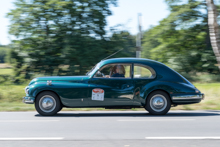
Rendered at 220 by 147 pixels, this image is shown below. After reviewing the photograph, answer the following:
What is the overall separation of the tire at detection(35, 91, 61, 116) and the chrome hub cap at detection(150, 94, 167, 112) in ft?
8.77

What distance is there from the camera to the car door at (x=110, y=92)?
886 cm

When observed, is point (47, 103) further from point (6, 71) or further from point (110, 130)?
point (6, 71)

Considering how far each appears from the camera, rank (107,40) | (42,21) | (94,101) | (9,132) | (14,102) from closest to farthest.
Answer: (9,132) → (94,101) → (14,102) → (42,21) → (107,40)

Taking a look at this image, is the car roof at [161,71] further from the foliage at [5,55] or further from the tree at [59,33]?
the foliage at [5,55]

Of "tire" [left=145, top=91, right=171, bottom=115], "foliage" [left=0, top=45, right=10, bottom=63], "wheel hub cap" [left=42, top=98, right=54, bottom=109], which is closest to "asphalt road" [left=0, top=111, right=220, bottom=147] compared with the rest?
"tire" [left=145, top=91, right=171, bottom=115]

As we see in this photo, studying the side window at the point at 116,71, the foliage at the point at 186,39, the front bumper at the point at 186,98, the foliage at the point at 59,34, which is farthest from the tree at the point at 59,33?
the front bumper at the point at 186,98

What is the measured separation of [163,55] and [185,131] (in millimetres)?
20608

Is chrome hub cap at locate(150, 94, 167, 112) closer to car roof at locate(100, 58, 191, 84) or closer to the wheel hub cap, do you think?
car roof at locate(100, 58, 191, 84)

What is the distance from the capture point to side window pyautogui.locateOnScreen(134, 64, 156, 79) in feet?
29.9

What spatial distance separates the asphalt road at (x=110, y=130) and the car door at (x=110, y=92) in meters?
0.42

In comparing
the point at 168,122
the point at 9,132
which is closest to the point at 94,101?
the point at 168,122

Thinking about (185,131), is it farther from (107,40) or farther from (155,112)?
(107,40)

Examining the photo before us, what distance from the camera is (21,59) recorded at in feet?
73.5

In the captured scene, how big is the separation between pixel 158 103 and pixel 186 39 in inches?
693
